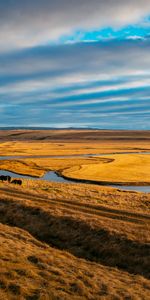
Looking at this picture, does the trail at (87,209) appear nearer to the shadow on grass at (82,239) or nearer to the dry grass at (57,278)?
the shadow on grass at (82,239)

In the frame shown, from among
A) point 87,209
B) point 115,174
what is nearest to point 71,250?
point 87,209

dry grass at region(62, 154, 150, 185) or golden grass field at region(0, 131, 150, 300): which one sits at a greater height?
dry grass at region(62, 154, 150, 185)

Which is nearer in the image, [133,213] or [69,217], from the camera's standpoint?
[69,217]

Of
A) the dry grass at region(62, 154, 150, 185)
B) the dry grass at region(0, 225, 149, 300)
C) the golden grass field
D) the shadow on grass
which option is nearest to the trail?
the golden grass field

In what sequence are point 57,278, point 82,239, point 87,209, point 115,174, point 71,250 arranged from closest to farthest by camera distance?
point 57,278, point 71,250, point 82,239, point 87,209, point 115,174

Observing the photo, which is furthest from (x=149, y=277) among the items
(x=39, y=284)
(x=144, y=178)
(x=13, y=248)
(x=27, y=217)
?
(x=144, y=178)

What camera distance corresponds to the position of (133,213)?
1062 inches

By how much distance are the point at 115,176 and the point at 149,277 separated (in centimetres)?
5160

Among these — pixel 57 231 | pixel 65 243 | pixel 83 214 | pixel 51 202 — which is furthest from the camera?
pixel 51 202

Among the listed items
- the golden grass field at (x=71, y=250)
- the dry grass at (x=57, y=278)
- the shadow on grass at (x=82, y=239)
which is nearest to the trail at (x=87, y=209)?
the golden grass field at (x=71, y=250)

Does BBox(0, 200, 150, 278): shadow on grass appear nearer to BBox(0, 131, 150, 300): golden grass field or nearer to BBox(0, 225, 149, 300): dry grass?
BBox(0, 131, 150, 300): golden grass field

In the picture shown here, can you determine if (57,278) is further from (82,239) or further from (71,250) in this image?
(82,239)

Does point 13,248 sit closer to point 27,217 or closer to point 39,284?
point 39,284

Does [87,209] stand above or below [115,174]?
below
